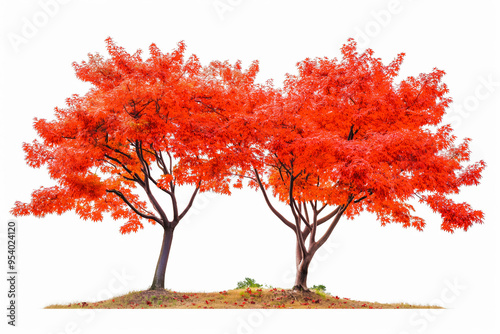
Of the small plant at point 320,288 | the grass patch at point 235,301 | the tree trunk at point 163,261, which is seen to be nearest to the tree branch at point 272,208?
the grass patch at point 235,301

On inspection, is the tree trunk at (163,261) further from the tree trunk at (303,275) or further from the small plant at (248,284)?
the tree trunk at (303,275)

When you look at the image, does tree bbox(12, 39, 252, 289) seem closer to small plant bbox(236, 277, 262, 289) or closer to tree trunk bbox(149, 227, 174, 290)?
tree trunk bbox(149, 227, 174, 290)

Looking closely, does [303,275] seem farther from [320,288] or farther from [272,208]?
[272,208]

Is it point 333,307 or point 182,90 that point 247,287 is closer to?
point 333,307

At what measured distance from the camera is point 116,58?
40.1 feet

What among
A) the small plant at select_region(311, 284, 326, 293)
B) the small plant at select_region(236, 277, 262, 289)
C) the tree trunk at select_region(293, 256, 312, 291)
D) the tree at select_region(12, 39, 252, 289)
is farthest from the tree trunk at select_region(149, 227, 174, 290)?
the small plant at select_region(311, 284, 326, 293)

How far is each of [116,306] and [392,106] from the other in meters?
10.0

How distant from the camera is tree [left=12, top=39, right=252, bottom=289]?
10.9 metres

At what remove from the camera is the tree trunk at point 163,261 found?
13.2 m

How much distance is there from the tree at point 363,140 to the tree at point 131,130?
2002 millimetres

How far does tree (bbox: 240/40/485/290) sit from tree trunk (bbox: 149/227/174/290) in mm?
3541

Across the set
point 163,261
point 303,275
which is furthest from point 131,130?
point 303,275

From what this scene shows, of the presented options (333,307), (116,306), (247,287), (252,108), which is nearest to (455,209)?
(333,307)

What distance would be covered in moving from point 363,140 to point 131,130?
19.9 feet
